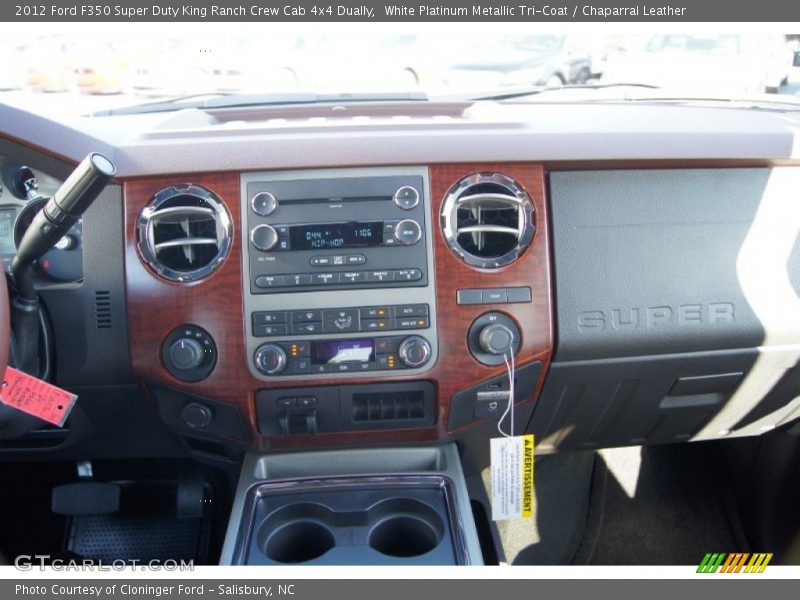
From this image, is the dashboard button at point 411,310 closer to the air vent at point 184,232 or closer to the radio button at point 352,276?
the radio button at point 352,276

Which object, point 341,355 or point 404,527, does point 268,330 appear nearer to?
point 341,355

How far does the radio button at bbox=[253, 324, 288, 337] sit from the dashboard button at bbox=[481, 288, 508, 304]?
0.47 metres

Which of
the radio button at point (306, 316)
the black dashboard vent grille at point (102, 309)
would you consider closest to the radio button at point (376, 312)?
the radio button at point (306, 316)

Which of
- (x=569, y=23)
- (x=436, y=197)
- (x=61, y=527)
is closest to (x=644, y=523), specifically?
(x=436, y=197)

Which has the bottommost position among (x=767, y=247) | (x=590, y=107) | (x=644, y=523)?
(x=644, y=523)

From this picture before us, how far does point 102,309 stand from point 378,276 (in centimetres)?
67

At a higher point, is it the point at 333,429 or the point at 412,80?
the point at 412,80

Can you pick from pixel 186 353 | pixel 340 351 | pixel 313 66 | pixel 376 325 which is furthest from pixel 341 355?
pixel 313 66

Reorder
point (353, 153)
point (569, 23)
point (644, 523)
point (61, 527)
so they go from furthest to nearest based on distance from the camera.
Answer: point (644, 523) < point (61, 527) < point (569, 23) < point (353, 153)

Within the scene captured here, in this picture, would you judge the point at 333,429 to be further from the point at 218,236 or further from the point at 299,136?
the point at 299,136

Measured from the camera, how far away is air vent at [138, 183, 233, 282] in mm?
1616

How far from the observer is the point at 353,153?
159cm

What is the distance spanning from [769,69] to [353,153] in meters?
1.55

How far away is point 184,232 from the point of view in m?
1.65
